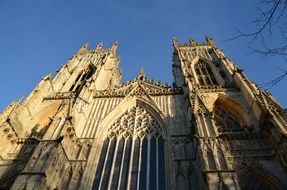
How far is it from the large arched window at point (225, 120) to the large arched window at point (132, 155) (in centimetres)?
389

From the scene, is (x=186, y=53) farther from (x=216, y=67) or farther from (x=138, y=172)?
(x=138, y=172)

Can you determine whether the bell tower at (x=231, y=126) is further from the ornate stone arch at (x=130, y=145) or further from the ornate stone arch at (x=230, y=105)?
the ornate stone arch at (x=130, y=145)

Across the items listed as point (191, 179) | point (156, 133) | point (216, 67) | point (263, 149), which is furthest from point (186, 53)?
point (191, 179)

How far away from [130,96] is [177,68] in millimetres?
7686

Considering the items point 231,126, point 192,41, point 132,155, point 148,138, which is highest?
point 192,41

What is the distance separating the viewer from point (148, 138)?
16.5m

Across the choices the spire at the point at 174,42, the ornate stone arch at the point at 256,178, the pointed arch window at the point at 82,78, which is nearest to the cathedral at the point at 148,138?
the ornate stone arch at the point at 256,178

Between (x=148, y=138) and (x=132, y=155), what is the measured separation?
1.76m

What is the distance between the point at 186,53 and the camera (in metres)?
28.2

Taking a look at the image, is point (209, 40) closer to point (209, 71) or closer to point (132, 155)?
point (209, 71)

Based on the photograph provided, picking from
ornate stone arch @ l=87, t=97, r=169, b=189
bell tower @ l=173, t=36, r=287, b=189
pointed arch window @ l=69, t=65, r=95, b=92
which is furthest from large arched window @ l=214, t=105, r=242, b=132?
pointed arch window @ l=69, t=65, r=95, b=92

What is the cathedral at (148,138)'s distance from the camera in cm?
1255

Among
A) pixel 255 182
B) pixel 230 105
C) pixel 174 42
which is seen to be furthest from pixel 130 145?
pixel 174 42

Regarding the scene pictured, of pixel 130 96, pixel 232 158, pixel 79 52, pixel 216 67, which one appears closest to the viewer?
pixel 232 158
